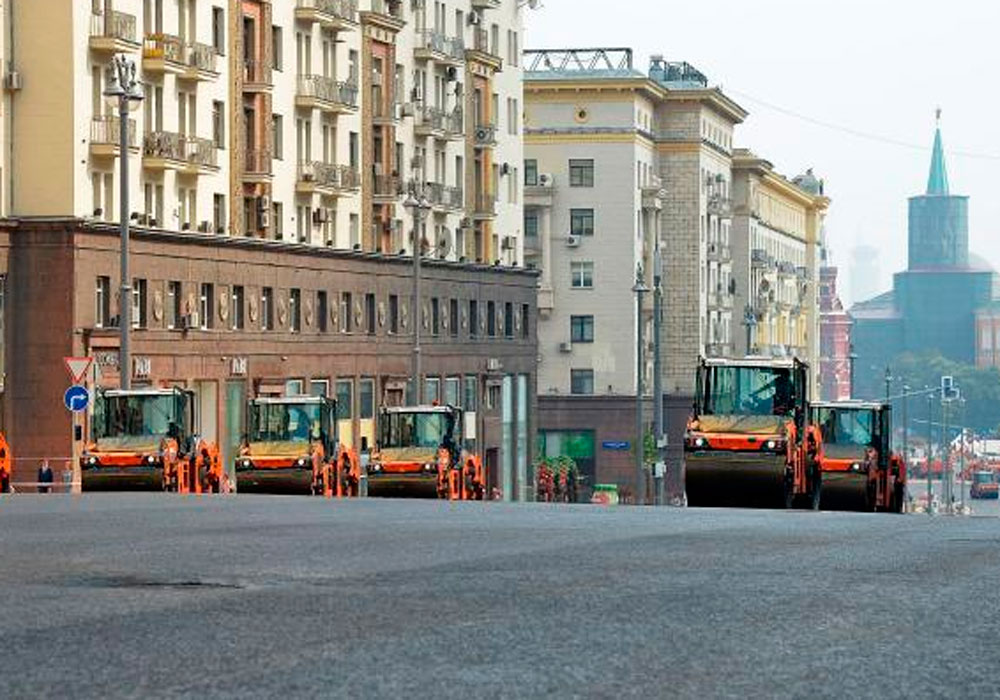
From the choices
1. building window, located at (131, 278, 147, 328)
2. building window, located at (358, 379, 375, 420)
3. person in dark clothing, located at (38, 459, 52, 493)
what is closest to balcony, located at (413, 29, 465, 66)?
building window, located at (358, 379, 375, 420)

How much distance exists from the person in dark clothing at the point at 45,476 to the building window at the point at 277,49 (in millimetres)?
18463

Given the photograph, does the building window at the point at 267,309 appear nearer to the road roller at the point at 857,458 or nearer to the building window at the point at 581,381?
the road roller at the point at 857,458

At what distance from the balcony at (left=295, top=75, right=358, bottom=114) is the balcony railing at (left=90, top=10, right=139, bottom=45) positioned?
12950mm

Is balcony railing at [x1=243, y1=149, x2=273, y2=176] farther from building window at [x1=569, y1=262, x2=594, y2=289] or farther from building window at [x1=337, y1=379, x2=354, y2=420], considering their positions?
building window at [x1=569, y1=262, x2=594, y2=289]

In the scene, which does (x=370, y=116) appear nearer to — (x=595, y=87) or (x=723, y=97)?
(x=595, y=87)

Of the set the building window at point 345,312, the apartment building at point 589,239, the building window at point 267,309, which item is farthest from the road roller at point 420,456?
the apartment building at point 589,239

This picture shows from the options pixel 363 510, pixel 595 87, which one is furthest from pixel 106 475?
pixel 595 87

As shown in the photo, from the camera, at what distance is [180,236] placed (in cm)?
7369

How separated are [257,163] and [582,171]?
159ft

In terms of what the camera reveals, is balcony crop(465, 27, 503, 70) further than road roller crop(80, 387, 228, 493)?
Yes

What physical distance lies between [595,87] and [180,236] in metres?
55.6

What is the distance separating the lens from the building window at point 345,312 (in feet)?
285

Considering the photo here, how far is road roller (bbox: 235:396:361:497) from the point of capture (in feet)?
172

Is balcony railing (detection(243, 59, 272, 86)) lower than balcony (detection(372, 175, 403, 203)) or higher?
higher
